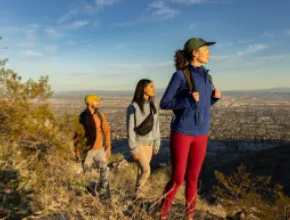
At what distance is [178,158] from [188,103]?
1.80ft

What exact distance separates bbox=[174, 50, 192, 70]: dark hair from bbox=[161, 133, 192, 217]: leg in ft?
→ 2.24

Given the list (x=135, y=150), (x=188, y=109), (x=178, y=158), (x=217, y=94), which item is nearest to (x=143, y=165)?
(x=135, y=150)

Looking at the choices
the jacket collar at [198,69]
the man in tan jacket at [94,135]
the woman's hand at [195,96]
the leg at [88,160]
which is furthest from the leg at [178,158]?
the leg at [88,160]

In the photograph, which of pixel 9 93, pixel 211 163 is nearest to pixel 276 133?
pixel 211 163

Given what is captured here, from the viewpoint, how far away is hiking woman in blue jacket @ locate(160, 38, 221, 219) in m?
2.68

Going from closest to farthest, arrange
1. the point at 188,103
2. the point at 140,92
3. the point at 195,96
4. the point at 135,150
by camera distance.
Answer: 1. the point at 195,96
2. the point at 188,103
3. the point at 135,150
4. the point at 140,92

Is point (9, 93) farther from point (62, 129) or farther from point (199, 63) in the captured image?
point (199, 63)

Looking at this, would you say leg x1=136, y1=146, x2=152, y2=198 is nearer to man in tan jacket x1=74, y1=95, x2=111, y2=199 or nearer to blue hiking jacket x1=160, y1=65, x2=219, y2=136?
blue hiking jacket x1=160, y1=65, x2=219, y2=136

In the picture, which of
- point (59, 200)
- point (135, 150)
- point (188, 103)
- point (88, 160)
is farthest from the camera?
point (88, 160)

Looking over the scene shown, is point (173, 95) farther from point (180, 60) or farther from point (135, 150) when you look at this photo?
point (135, 150)

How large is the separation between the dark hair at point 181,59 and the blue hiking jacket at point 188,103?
7cm

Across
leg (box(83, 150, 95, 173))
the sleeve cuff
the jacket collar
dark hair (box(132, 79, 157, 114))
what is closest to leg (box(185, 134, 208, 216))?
the jacket collar

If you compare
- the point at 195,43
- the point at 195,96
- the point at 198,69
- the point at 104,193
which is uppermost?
the point at 195,43

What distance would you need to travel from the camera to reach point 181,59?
2.78 metres
